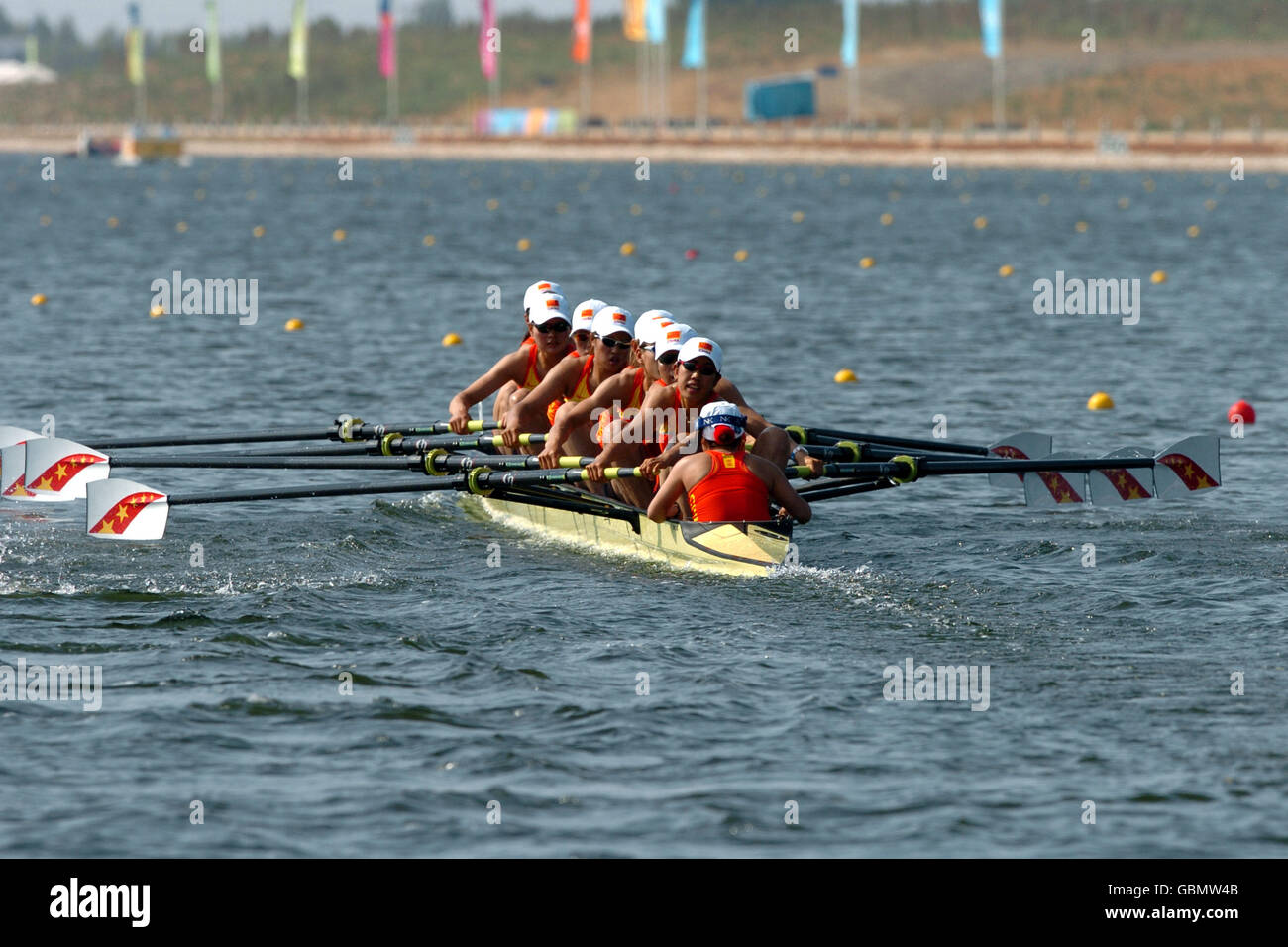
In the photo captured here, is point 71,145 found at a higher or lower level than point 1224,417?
higher

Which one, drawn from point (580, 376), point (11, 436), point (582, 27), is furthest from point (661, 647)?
point (582, 27)

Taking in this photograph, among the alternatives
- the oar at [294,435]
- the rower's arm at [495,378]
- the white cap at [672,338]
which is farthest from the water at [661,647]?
the white cap at [672,338]

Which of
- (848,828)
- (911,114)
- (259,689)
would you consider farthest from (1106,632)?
(911,114)

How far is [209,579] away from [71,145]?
142 metres

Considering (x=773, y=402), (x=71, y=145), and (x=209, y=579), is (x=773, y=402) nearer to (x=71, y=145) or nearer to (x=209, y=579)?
(x=209, y=579)

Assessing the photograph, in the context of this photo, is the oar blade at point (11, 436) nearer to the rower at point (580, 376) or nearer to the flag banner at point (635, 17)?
the rower at point (580, 376)

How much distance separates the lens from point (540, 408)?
1694cm

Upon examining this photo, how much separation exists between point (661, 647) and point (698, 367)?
8.82 ft

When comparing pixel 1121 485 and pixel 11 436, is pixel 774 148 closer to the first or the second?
pixel 1121 485

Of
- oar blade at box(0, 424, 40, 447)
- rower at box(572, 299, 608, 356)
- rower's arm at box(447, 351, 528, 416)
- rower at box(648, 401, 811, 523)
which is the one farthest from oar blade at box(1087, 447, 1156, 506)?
oar blade at box(0, 424, 40, 447)

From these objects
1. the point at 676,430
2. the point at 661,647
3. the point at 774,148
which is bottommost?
the point at 661,647

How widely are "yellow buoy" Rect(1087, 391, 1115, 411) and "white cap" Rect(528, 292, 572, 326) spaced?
356 inches

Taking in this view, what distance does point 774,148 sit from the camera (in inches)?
4476

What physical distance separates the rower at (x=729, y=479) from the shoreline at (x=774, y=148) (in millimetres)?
84524
